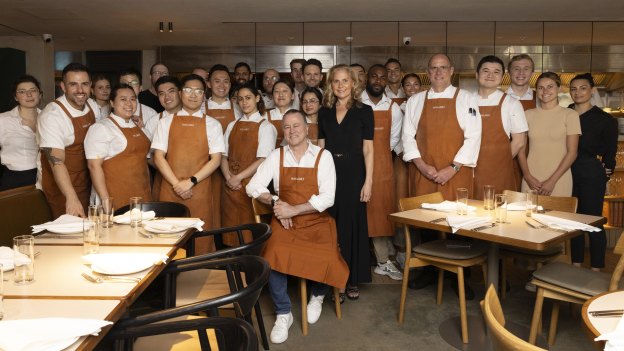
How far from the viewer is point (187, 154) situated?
4.02 metres

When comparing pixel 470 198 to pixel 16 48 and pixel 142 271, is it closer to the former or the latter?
pixel 142 271

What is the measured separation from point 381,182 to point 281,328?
168 centimetres

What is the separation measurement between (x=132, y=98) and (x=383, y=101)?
205 centimetres

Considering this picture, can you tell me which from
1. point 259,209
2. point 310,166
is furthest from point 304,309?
point 310,166

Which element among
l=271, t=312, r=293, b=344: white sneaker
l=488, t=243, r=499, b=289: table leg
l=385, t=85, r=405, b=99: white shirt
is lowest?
l=271, t=312, r=293, b=344: white sneaker

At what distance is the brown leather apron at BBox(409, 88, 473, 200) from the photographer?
424 centimetres

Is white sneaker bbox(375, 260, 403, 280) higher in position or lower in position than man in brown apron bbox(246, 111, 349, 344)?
lower

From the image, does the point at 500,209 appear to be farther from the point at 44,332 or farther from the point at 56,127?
the point at 56,127

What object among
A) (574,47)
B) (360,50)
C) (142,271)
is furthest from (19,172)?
(574,47)

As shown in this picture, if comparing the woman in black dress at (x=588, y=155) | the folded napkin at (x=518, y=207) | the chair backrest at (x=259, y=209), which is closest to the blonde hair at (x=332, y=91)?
the chair backrest at (x=259, y=209)

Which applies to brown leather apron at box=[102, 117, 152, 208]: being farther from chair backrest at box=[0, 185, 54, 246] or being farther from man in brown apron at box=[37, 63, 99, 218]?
chair backrest at box=[0, 185, 54, 246]

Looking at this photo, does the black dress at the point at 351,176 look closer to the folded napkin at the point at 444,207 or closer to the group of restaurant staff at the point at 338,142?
the group of restaurant staff at the point at 338,142

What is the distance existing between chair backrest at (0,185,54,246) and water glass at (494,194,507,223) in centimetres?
284

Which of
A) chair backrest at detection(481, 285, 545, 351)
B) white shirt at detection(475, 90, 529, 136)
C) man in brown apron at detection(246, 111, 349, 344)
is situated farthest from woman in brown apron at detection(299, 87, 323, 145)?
chair backrest at detection(481, 285, 545, 351)
